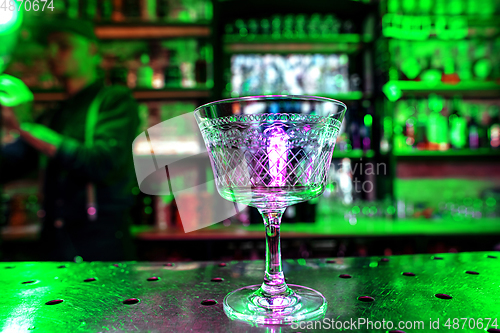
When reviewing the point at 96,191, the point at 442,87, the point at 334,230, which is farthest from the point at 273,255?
the point at 442,87

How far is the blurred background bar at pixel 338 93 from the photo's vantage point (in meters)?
2.05

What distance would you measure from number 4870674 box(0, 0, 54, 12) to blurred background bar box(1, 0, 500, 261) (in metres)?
0.05

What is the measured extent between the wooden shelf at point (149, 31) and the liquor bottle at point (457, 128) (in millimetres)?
1668

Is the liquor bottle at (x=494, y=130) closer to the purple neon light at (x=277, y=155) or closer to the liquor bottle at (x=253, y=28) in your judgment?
the liquor bottle at (x=253, y=28)

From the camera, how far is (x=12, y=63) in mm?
2359

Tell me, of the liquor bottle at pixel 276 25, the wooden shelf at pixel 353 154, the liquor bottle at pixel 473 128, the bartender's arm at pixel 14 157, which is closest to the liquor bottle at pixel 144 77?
the bartender's arm at pixel 14 157

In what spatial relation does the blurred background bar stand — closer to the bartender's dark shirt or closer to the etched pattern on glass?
the bartender's dark shirt

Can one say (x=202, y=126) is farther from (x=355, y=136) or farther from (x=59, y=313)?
(x=355, y=136)

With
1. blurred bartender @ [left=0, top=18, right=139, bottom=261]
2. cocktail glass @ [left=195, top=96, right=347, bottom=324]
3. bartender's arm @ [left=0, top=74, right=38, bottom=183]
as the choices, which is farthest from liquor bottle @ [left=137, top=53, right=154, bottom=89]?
cocktail glass @ [left=195, top=96, right=347, bottom=324]

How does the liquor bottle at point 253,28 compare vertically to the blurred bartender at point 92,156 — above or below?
above

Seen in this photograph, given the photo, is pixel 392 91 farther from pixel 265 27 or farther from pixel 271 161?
pixel 271 161

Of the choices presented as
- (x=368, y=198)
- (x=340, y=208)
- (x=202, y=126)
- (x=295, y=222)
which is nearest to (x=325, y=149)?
(x=202, y=126)

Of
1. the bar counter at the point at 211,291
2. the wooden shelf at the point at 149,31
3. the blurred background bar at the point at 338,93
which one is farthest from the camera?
the wooden shelf at the point at 149,31

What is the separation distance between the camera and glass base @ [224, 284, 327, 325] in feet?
1.37
